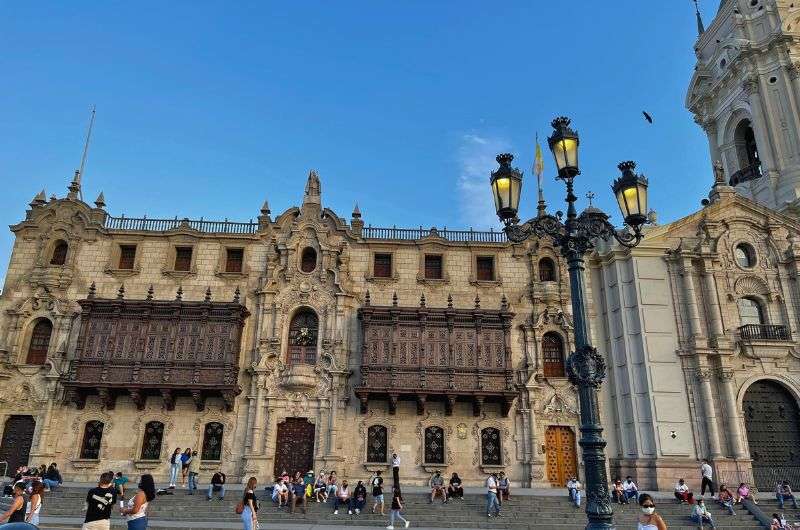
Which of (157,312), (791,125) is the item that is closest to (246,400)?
(157,312)

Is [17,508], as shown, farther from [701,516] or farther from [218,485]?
[701,516]

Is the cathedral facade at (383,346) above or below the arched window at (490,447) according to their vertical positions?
above

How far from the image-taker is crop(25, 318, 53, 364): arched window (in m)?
25.3

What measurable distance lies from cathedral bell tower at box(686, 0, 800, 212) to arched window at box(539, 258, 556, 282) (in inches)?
565

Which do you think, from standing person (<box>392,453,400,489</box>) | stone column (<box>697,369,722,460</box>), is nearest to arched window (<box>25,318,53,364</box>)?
standing person (<box>392,453,400,489</box>)

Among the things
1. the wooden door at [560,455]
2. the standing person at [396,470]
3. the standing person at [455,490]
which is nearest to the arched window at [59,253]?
the standing person at [396,470]

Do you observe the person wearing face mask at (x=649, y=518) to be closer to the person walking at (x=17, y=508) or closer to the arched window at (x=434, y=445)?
the person walking at (x=17, y=508)

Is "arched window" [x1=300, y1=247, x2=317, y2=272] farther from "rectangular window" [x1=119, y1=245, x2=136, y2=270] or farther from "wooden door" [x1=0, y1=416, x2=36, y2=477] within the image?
"wooden door" [x1=0, y1=416, x2=36, y2=477]

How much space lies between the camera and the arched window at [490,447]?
24734mm

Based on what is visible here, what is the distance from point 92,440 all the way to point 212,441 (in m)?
5.37

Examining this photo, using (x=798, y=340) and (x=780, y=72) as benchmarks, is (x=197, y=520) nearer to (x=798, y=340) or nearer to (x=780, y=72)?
(x=798, y=340)

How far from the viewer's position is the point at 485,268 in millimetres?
28266

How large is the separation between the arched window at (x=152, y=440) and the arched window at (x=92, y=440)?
6.35ft

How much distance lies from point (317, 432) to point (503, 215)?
57.3 ft
